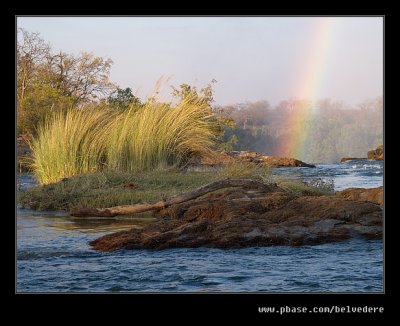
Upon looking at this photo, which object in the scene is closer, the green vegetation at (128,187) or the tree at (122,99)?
the green vegetation at (128,187)

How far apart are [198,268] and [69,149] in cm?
586

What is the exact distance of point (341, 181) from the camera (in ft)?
36.9

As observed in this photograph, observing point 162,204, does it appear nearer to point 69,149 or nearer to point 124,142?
point 124,142

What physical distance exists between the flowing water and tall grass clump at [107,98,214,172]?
4246 mm

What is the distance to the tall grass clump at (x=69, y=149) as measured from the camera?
428 inches

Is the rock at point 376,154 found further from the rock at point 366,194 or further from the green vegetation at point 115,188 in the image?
the rock at point 366,194

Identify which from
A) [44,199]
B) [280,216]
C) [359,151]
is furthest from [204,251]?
[359,151]

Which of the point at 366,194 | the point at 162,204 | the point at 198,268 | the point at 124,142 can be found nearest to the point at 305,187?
the point at 366,194

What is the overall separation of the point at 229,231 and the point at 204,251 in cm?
40

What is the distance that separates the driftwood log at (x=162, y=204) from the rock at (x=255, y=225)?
0.35 meters

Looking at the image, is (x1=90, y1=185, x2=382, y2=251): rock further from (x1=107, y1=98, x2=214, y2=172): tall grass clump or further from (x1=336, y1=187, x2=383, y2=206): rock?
(x1=107, y1=98, x2=214, y2=172): tall grass clump

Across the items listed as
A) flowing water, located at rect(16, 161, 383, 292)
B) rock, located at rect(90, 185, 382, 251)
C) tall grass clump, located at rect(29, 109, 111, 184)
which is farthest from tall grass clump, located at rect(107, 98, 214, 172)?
flowing water, located at rect(16, 161, 383, 292)

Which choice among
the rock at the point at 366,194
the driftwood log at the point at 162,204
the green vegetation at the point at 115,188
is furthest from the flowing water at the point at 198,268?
the green vegetation at the point at 115,188

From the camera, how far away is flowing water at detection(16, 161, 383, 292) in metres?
5.33
